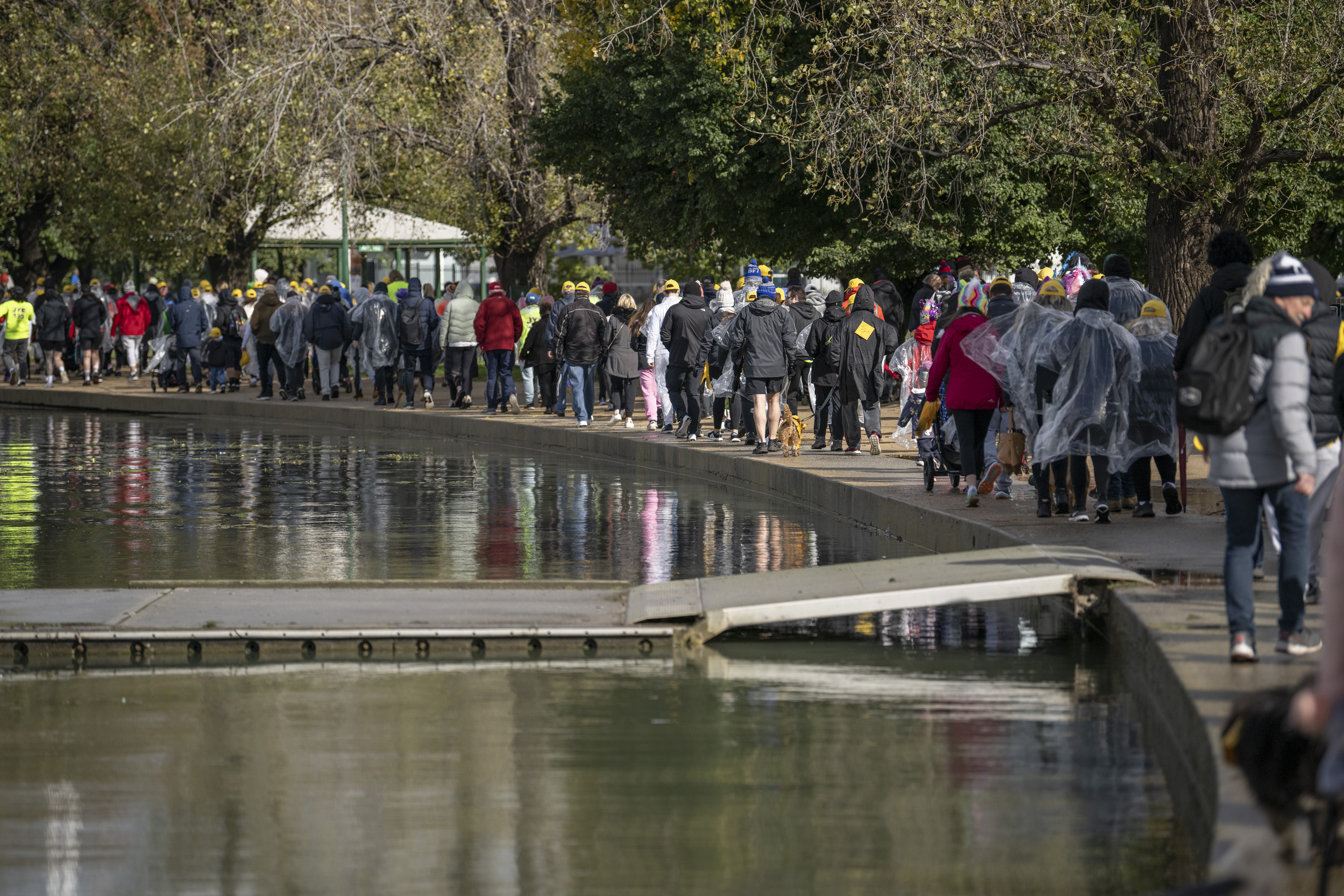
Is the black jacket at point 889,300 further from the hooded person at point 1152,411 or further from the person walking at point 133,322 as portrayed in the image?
the person walking at point 133,322

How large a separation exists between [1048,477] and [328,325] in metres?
17.6

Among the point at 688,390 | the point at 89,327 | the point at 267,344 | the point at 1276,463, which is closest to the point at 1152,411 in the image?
the point at 1276,463

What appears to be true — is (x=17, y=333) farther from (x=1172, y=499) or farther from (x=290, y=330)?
(x=1172, y=499)

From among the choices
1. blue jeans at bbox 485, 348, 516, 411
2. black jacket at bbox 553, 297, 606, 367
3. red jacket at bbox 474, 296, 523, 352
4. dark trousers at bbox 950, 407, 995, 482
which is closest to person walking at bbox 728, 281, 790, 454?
black jacket at bbox 553, 297, 606, 367

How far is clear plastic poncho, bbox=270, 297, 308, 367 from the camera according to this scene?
2909 centimetres

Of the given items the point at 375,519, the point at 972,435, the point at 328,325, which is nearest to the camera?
the point at 972,435

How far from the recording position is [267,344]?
30.1m

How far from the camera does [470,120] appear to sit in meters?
31.5

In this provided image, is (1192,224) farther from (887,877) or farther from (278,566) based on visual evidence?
(887,877)

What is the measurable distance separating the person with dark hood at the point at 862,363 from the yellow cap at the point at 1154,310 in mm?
5349

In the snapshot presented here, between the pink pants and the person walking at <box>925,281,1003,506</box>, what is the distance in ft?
28.9

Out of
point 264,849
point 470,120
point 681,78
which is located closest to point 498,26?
point 470,120

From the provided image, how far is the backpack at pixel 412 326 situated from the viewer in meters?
27.4

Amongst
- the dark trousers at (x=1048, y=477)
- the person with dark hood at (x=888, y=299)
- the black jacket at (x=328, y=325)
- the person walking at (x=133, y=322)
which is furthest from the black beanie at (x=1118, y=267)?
the person walking at (x=133, y=322)
